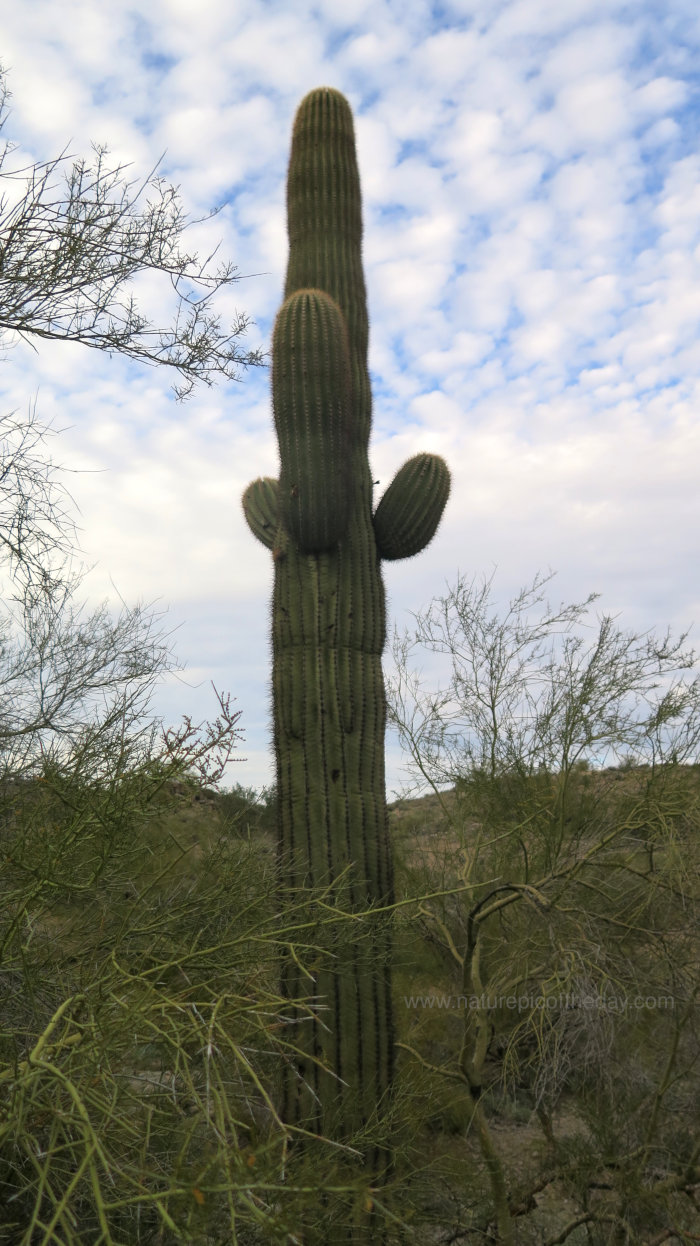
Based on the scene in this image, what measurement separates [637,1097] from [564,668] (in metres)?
3.30

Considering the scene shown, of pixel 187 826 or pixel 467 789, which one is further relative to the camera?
pixel 187 826

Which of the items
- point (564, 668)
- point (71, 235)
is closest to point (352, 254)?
point (71, 235)

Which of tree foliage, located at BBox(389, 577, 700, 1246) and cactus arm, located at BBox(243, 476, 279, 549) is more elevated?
cactus arm, located at BBox(243, 476, 279, 549)

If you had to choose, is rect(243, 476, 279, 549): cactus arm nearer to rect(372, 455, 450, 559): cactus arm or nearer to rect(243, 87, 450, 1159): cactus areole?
rect(243, 87, 450, 1159): cactus areole

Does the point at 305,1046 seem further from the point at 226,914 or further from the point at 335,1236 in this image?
the point at 226,914

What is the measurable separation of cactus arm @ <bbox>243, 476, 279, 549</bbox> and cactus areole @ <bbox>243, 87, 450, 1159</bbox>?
71mm

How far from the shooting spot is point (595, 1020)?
4.42 meters

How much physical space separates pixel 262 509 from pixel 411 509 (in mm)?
1288

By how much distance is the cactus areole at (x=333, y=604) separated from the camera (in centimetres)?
493

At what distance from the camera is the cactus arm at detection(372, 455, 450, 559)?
20.6ft

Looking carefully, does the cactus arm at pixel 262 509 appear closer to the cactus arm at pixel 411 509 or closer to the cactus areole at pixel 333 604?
the cactus areole at pixel 333 604

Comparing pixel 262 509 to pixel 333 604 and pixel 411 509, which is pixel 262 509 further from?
pixel 333 604

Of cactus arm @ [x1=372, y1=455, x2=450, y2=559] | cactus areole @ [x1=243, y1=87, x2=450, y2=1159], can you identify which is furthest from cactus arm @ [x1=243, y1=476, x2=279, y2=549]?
cactus arm @ [x1=372, y1=455, x2=450, y2=559]

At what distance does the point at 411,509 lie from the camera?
20.7 feet
